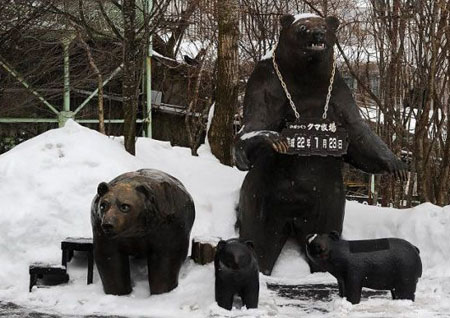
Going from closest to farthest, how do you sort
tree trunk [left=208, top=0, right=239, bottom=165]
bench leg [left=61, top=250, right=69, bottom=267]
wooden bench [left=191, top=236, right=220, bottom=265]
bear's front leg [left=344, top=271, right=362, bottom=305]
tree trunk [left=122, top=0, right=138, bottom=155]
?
bear's front leg [left=344, top=271, right=362, bottom=305], bench leg [left=61, top=250, right=69, bottom=267], wooden bench [left=191, top=236, right=220, bottom=265], tree trunk [left=122, top=0, right=138, bottom=155], tree trunk [left=208, top=0, right=239, bottom=165]

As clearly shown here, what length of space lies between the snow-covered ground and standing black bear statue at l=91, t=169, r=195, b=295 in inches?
6.0

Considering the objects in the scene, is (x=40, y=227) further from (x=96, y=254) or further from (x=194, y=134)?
(x=194, y=134)

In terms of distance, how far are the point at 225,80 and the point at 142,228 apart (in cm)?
482

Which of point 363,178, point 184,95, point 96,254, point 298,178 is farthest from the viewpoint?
point 363,178

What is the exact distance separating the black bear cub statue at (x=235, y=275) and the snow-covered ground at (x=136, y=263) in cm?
9

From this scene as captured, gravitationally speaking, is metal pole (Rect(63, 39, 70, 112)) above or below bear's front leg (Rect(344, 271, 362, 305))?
above

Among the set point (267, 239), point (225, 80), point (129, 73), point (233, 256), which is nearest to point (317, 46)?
point (267, 239)

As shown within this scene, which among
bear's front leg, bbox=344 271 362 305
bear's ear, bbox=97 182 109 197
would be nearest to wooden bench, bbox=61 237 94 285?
bear's ear, bbox=97 182 109 197

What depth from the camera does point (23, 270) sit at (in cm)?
606

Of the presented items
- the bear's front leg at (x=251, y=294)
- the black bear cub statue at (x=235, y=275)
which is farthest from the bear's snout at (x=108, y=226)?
the bear's front leg at (x=251, y=294)

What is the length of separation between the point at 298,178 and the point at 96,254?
6.18ft

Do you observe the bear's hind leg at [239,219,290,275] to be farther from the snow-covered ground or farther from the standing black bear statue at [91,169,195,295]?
the standing black bear statue at [91,169,195,295]

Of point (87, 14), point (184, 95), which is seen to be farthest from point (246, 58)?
point (87, 14)

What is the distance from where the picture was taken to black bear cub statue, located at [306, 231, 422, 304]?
5.12 meters
